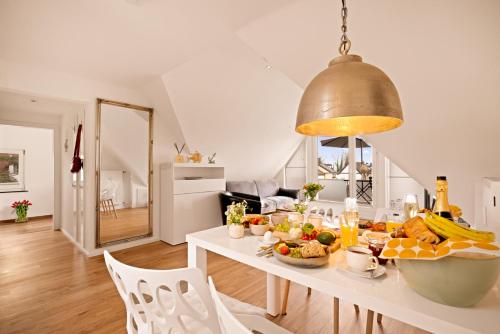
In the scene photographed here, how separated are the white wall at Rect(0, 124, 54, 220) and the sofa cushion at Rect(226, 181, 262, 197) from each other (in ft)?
14.4

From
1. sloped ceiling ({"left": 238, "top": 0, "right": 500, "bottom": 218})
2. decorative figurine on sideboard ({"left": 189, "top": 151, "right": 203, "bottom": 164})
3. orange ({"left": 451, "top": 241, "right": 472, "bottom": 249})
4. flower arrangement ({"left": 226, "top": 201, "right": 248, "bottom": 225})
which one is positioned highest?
sloped ceiling ({"left": 238, "top": 0, "right": 500, "bottom": 218})

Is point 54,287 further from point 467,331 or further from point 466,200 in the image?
point 466,200

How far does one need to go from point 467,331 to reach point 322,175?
602 cm

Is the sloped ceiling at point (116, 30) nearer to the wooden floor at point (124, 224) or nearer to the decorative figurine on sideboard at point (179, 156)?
the decorative figurine on sideboard at point (179, 156)

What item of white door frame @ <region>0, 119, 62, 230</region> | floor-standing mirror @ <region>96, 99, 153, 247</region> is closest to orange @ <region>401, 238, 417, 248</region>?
floor-standing mirror @ <region>96, 99, 153, 247</region>

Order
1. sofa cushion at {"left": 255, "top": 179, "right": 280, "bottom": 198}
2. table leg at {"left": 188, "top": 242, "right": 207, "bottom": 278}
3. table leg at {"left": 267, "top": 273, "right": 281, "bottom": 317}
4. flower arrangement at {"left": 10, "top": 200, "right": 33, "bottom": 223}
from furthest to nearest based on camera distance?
sofa cushion at {"left": 255, "top": 179, "right": 280, "bottom": 198} → flower arrangement at {"left": 10, "top": 200, "right": 33, "bottom": 223} → table leg at {"left": 267, "top": 273, "right": 281, "bottom": 317} → table leg at {"left": 188, "top": 242, "right": 207, "bottom": 278}

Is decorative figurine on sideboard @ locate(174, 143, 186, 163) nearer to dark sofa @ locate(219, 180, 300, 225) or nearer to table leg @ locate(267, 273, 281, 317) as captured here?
dark sofa @ locate(219, 180, 300, 225)

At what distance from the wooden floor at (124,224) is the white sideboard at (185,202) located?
311mm

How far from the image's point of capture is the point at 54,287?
257 centimetres

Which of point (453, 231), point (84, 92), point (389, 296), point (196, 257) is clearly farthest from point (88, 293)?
point (453, 231)

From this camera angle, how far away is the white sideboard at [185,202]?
156 inches

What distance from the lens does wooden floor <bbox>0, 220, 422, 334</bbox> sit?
6.32 ft

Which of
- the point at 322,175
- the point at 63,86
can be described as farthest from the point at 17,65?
the point at 322,175

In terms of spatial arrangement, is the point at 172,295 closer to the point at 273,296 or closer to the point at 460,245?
the point at 460,245
